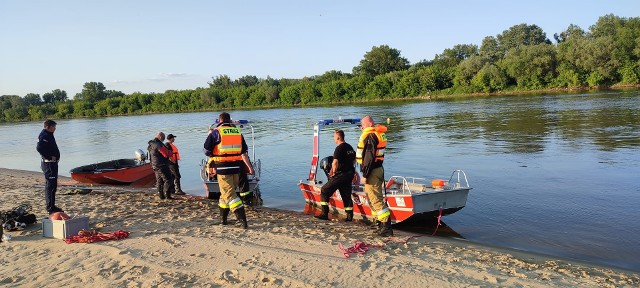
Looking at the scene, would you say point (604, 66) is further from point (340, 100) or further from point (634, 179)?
point (634, 179)

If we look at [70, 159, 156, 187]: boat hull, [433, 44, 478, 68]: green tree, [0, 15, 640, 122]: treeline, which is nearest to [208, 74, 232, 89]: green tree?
[0, 15, 640, 122]: treeline

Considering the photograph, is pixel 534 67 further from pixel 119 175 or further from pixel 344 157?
pixel 344 157

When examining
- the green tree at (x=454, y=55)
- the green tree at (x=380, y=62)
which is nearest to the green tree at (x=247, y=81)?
the green tree at (x=380, y=62)

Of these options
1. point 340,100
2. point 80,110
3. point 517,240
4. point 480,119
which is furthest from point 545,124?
point 80,110

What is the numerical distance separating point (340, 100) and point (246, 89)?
2249 centimetres

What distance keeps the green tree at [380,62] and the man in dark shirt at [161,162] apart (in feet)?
318

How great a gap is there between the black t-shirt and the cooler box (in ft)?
14.6

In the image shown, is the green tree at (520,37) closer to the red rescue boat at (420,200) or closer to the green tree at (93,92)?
the green tree at (93,92)

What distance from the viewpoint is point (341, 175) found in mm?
9672

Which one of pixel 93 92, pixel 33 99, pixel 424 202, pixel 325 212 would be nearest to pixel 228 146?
pixel 325 212

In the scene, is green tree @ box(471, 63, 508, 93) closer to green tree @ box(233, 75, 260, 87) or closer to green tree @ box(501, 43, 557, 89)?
green tree @ box(501, 43, 557, 89)

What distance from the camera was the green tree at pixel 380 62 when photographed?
107875 millimetres

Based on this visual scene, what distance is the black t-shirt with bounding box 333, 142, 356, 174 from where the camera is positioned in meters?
9.38

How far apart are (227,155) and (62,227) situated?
2.67 meters
